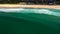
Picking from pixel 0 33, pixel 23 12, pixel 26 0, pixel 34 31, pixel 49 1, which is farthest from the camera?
pixel 26 0

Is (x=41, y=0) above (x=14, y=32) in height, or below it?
below

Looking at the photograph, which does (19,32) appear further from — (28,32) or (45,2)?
(45,2)

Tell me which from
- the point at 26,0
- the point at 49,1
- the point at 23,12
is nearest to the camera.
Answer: the point at 23,12

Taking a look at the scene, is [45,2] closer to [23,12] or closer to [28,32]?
[23,12]

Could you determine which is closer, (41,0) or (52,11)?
(52,11)

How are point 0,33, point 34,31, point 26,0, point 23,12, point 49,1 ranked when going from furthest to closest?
point 26,0 → point 49,1 → point 23,12 → point 34,31 → point 0,33

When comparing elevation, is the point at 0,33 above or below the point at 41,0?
above

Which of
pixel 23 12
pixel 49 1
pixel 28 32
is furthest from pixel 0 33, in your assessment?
pixel 49 1

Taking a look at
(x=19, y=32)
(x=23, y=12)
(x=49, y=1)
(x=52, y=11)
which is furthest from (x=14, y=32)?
(x=49, y=1)

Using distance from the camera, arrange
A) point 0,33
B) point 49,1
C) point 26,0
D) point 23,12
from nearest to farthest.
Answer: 1. point 0,33
2. point 23,12
3. point 49,1
4. point 26,0
